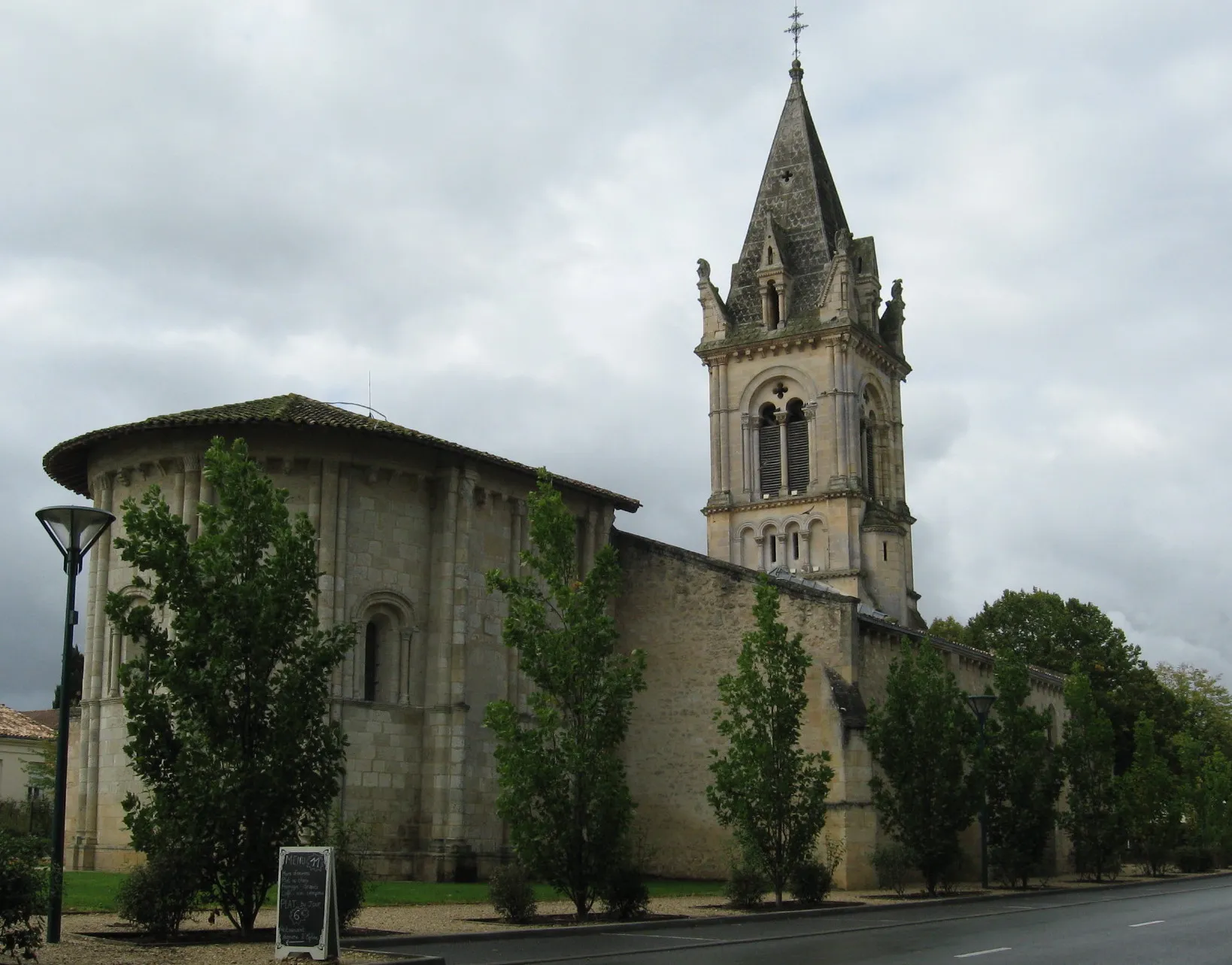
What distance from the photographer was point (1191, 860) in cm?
4547

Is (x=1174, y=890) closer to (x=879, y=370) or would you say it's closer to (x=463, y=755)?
(x=463, y=755)

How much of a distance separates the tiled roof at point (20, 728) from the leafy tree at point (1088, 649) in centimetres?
4463

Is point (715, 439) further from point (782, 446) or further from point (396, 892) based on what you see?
point (396, 892)

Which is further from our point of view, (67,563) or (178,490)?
(178,490)

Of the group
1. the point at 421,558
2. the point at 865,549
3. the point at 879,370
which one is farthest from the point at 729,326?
the point at 421,558

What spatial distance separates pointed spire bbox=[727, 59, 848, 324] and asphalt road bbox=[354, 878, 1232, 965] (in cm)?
4182

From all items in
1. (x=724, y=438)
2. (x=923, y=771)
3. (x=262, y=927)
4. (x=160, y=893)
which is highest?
(x=724, y=438)

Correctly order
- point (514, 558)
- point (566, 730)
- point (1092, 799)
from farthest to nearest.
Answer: point (1092, 799)
point (514, 558)
point (566, 730)

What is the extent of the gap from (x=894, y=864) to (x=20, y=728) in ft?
171

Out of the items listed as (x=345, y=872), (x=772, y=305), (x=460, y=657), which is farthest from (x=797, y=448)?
(x=345, y=872)

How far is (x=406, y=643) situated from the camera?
29.9 m

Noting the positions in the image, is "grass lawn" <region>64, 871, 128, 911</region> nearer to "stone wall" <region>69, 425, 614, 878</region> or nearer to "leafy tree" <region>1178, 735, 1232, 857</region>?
"stone wall" <region>69, 425, 614, 878</region>

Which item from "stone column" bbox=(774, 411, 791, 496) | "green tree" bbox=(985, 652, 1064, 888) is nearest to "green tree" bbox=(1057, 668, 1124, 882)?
"green tree" bbox=(985, 652, 1064, 888)

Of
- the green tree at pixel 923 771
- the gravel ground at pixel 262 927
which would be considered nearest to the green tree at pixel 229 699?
the gravel ground at pixel 262 927
